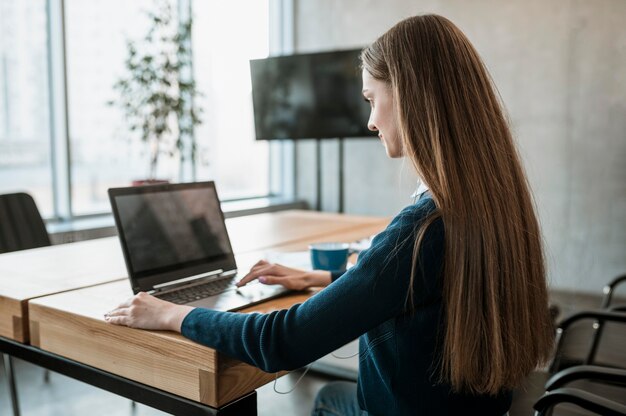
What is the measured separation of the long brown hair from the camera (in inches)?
41.1

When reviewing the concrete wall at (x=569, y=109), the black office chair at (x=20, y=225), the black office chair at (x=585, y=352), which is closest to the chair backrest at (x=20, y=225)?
the black office chair at (x=20, y=225)

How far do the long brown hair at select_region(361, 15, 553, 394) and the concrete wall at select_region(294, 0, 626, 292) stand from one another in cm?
331

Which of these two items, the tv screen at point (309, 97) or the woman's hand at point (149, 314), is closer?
the woman's hand at point (149, 314)

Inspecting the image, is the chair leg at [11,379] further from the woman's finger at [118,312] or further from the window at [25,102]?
the window at [25,102]

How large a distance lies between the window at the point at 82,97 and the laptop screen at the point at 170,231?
276cm

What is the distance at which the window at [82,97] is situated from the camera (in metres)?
3.95

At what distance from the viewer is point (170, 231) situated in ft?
5.08

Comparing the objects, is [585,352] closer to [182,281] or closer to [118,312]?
[182,281]

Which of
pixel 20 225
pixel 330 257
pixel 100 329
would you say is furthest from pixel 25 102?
pixel 100 329

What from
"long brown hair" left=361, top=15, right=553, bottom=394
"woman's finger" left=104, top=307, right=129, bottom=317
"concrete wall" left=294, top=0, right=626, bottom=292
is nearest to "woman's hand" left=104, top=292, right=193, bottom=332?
"woman's finger" left=104, top=307, right=129, bottom=317

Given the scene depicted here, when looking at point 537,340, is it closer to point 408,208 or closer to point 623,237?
point 408,208

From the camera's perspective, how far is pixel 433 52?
1097 millimetres

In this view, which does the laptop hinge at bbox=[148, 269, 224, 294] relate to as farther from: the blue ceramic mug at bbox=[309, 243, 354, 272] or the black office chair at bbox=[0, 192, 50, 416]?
the black office chair at bbox=[0, 192, 50, 416]

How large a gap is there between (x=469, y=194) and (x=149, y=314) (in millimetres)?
635
